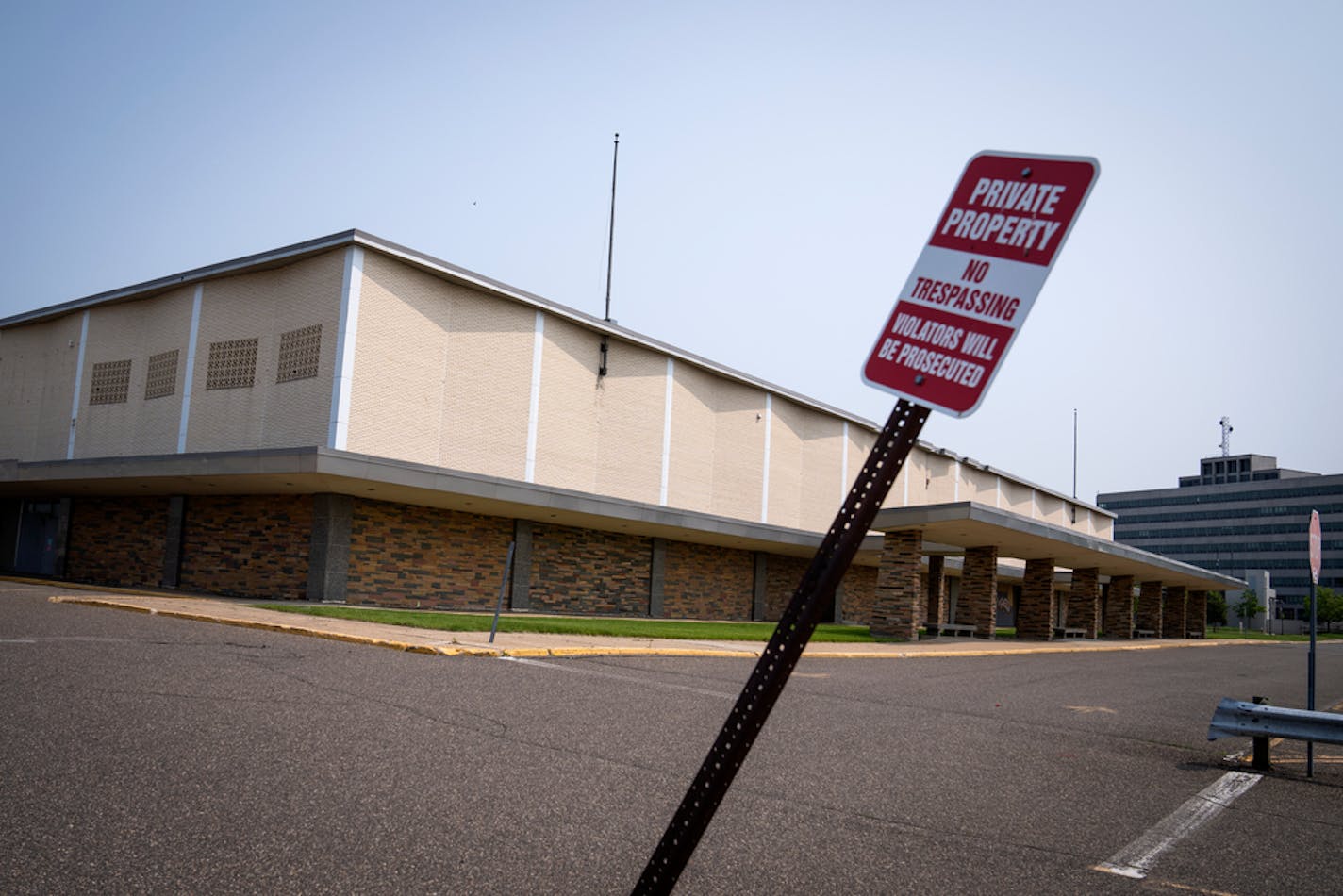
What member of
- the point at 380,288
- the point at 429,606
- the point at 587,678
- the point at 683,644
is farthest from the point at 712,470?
the point at 587,678

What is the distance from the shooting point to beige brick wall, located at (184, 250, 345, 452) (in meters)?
25.5

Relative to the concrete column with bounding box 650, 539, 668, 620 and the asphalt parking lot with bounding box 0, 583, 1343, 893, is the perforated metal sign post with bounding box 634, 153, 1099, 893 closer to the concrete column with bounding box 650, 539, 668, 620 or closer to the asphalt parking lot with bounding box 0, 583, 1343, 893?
the asphalt parking lot with bounding box 0, 583, 1343, 893

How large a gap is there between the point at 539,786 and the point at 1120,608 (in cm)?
5023

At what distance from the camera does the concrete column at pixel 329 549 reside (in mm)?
25453

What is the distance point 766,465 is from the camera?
40.1 metres

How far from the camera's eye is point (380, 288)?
25.9 meters

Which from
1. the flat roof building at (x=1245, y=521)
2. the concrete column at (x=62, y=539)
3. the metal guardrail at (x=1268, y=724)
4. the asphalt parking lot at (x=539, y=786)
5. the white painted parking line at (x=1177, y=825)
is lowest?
the white painted parking line at (x=1177, y=825)

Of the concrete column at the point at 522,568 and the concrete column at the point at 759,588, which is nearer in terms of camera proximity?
the concrete column at the point at 522,568

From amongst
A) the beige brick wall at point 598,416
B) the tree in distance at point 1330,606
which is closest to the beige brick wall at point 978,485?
the beige brick wall at point 598,416

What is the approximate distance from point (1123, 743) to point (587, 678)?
5.95 meters

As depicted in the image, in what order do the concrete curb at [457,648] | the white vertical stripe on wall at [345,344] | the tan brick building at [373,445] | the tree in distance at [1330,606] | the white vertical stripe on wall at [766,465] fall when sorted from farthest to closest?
the tree in distance at [1330,606]
the white vertical stripe on wall at [766,465]
the tan brick building at [373,445]
the white vertical stripe on wall at [345,344]
the concrete curb at [457,648]

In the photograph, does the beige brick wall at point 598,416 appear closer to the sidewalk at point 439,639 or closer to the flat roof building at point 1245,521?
the sidewalk at point 439,639

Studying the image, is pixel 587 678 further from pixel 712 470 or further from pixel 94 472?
pixel 712 470

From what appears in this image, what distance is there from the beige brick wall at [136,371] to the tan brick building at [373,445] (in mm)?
90
